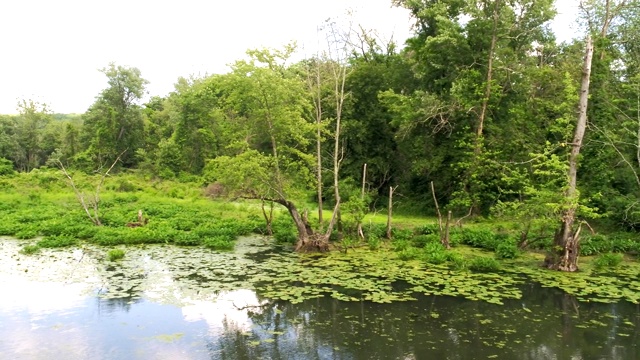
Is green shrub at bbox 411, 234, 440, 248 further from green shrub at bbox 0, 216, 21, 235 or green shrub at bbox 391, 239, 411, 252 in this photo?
green shrub at bbox 0, 216, 21, 235

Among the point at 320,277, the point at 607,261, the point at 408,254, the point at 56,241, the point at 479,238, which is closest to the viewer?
the point at 320,277

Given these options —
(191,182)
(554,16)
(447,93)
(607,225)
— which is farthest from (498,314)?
(191,182)

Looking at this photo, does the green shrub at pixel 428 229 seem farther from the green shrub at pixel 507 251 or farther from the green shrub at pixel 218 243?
the green shrub at pixel 218 243

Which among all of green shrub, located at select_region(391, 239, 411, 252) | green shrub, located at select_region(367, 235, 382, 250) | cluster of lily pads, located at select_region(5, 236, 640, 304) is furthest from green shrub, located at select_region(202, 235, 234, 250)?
green shrub, located at select_region(391, 239, 411, 252)

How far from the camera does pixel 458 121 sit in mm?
24406

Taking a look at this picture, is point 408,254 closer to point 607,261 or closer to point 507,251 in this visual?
point 507,251

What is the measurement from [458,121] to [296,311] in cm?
1649

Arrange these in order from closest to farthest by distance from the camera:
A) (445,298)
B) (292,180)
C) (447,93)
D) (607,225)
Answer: (445,298) → (292,180) → (607,225) → (447,93)

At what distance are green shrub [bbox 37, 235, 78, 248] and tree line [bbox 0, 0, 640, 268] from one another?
5754 mm

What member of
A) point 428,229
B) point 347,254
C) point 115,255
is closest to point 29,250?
point 115,255

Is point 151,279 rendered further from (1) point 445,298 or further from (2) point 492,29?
(2) point 492,29

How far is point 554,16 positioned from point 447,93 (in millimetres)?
6216

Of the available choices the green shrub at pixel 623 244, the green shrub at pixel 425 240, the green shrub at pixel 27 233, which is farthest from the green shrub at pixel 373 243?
the green shrub at pixel 27 233

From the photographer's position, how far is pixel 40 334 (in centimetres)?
946
